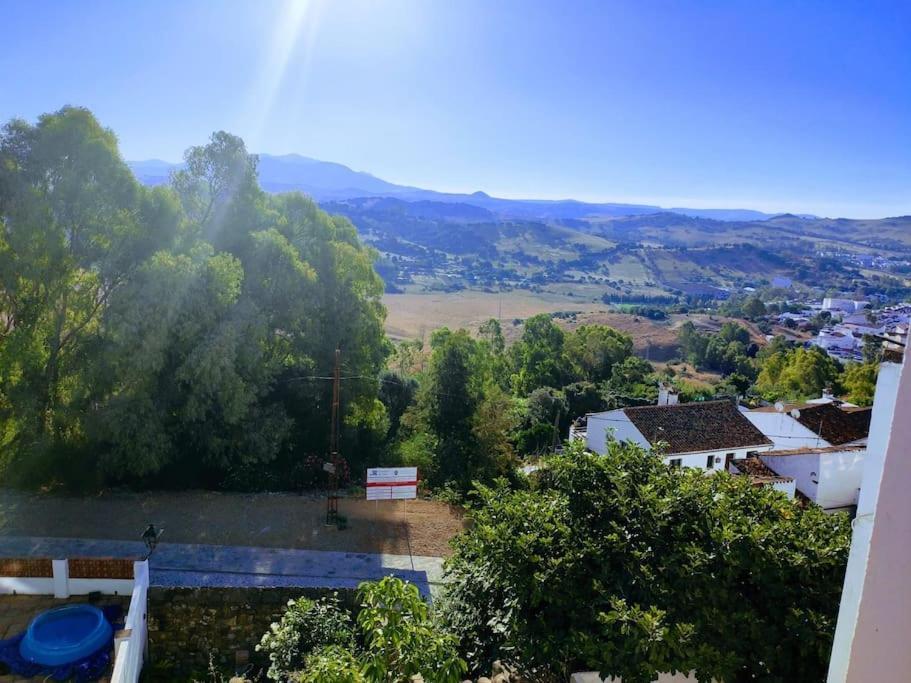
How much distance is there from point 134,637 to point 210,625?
147 centimetres

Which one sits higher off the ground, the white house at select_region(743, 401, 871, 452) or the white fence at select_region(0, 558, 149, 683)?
the white fence at select_region(0, 558, 149, 683)

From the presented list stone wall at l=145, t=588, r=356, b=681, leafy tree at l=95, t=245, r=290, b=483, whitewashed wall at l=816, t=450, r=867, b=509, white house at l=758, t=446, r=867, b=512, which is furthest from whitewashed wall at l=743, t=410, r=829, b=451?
stone wall at l=145, t=588, r=356, b=681

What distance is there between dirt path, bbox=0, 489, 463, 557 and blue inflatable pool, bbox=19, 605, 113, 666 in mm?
3248

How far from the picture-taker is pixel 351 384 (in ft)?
53.0

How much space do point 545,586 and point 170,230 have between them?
1127 centimetres

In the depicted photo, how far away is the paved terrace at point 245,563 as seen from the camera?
429 inches

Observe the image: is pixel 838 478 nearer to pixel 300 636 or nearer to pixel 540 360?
pixel 540 360

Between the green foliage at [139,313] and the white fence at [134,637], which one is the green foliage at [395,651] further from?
the green foliage at [139,313]

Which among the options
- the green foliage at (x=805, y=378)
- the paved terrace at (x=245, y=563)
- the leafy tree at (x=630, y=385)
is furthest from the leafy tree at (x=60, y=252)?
the green foliage at (x=805, y=378)

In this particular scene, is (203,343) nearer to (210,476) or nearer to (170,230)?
(170,230)

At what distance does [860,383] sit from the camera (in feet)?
103

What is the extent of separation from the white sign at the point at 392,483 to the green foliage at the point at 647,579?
266 inches

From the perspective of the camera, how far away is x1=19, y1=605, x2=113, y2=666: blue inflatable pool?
804cm

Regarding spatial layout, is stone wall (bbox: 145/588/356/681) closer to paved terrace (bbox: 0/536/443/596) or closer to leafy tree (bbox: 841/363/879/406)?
paved terrace (bbox: 0/536/443/596)
